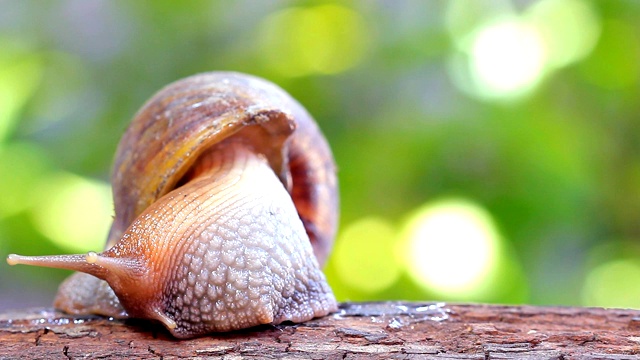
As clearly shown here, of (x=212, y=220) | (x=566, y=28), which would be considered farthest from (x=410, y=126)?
(x=212, y=220)

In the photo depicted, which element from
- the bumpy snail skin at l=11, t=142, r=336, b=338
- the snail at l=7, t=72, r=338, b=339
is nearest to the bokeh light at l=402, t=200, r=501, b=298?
the snail at l=7, t=72, r=338, b=339

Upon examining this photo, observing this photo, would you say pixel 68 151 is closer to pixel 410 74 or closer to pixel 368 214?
pixel 368 214

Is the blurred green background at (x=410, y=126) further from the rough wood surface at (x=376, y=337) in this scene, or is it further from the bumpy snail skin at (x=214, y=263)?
the bumpy snail skin at (x=214, y=263)

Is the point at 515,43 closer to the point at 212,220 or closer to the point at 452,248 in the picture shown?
the point at 452,248

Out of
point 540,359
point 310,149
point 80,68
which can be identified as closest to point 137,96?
point 80,68

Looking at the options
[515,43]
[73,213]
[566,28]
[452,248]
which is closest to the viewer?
[452,248]

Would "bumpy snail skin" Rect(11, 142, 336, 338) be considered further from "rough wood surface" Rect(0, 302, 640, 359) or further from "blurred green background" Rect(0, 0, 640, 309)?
"blurred green background" Rect(0, 0, 640, 309)

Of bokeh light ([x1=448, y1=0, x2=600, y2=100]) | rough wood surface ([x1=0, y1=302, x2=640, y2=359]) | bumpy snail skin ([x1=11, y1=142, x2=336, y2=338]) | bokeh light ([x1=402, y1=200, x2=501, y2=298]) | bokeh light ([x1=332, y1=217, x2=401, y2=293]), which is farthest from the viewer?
bokeh light ([x1=448, y1=0, x2=600, y2=100])
